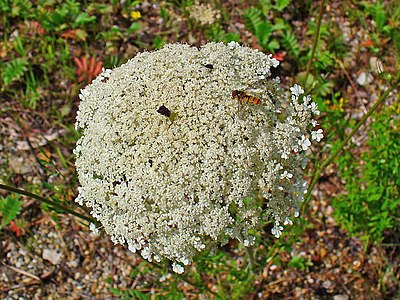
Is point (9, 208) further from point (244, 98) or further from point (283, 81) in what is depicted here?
point (283, 81)

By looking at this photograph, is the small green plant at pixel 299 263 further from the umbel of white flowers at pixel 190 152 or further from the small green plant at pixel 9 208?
the small green plant at pixel 9 208

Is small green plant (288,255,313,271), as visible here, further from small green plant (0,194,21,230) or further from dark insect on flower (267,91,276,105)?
small green plant (0,194,21,230)

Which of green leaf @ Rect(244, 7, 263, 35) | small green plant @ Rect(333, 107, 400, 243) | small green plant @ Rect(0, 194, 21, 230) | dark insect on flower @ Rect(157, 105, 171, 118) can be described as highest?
dark insect on flower @ Rect(157, 105, 171, 118)

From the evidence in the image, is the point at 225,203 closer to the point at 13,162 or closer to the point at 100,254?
the point at 100,254

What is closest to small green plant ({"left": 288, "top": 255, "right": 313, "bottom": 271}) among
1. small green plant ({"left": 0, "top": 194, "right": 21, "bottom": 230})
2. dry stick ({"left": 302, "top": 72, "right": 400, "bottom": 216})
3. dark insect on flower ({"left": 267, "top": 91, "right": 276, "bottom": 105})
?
dry stick ({"left": 302, "top": 72, "right": 400, "bottom": 216})

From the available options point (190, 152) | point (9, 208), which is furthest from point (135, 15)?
point (190, 152)

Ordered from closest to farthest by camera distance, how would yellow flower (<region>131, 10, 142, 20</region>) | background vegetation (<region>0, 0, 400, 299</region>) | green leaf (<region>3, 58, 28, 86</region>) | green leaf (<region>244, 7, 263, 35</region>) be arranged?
background vegetation (<region>0, 0, 400, 299</region>)
green leaf (<region>3, 58, 28, 86</region>)
green leaf (<region>244, 7, 263, 35</region>)
yellow flower (<region>131, 10, 142, 20</region>)

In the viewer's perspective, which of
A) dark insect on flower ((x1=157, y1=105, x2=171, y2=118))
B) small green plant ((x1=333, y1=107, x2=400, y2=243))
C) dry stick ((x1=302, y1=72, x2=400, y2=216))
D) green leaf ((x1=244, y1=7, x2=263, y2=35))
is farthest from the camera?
green leaf ((x1=244, y1=7, x2=263, y2=35))
